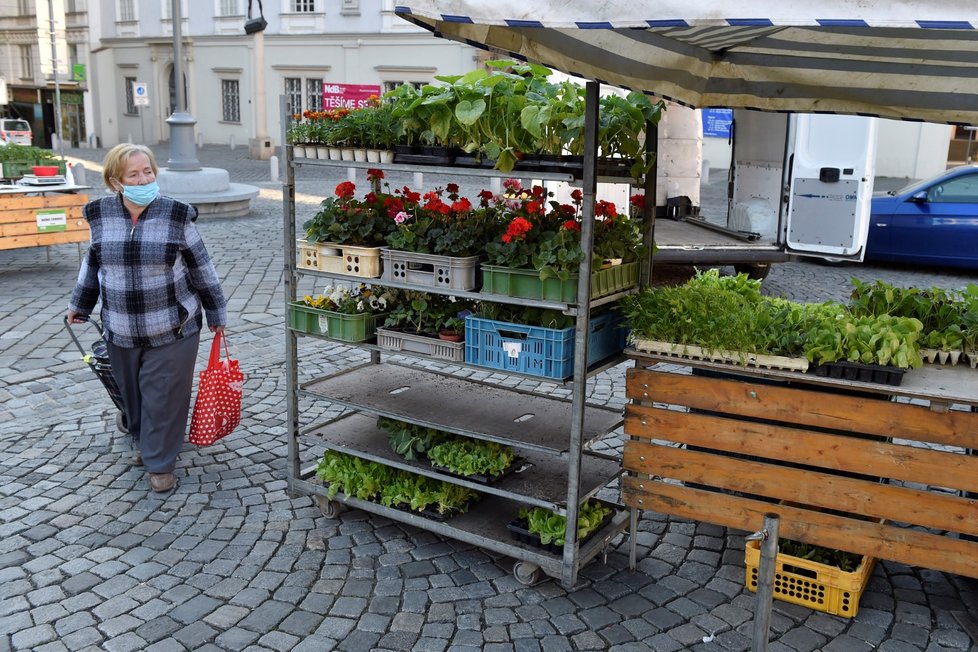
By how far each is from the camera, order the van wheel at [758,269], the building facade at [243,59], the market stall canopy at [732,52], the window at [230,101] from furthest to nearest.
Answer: the window at [230,101] → the building facade at [243,59] → the van wheel at [758,269] → the market stall canopy at [732,52]

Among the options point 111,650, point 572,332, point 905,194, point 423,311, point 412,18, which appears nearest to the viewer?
point 412,18

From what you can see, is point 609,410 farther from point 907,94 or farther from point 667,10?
point 667,10

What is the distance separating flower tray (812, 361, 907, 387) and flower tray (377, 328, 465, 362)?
64.7 inches

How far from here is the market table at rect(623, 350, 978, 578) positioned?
12.3ft

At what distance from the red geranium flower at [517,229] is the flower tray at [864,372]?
4.59ft

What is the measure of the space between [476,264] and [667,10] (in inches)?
68.6

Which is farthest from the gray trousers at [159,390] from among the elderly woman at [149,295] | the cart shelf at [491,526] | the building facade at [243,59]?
the building facade at [243,59]

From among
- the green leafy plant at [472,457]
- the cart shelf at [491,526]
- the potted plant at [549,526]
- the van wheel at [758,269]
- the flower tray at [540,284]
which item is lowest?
the cart shelf at [491,526]

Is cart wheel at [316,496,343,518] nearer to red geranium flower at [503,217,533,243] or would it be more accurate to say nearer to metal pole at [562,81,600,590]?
metal pole at [562,81,600,590]

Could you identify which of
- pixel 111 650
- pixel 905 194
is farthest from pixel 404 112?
pixel 905 194

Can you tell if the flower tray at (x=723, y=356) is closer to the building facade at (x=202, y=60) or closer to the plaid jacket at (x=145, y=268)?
the plaid jacket at (x=145, y=268)

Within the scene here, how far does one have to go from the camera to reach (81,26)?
3991cm

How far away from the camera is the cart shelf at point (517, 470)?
14.1 feet

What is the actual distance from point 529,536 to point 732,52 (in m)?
2.51
